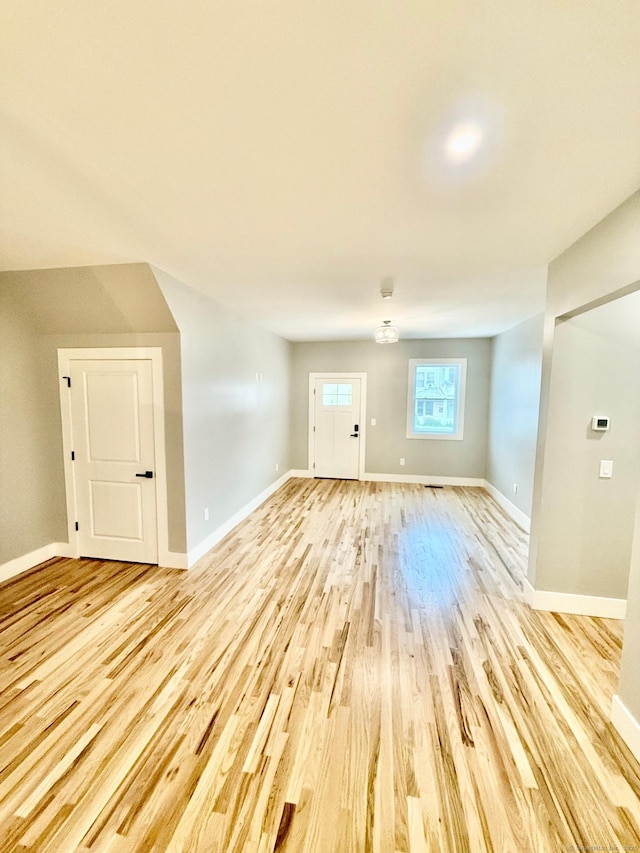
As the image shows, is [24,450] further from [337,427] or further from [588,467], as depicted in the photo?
[588,467]

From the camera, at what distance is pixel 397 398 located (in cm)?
625

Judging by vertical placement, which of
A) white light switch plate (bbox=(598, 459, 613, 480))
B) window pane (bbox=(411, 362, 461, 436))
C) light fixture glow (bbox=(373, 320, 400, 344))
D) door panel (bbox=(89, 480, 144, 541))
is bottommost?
door panel (bbox=(89, 480, 144, 541))

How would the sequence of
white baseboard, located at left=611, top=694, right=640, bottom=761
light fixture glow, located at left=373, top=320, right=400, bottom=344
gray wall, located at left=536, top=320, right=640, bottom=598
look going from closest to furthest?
white baseboard, located at left=611, top=694, right=640, bottom=761
gray wall, located at left=536, top=320, right=640, bottom=598
light fixture glow, located at left=373, top=320, right=400, bottom=344

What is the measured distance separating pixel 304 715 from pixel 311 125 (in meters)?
2.55

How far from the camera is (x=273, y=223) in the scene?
6.24 feet

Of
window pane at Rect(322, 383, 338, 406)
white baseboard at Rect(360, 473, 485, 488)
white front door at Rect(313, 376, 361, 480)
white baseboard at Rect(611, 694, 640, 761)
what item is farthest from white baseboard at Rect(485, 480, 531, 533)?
window pane at Rect(322, 383, 338, 406)

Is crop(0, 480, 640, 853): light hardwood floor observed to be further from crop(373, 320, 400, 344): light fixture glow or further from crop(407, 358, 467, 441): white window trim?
crop(407, 358, 467, 441): white window trim

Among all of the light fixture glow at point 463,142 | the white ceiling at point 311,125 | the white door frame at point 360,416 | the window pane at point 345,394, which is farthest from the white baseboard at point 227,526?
the light fixture glow at point 463,142

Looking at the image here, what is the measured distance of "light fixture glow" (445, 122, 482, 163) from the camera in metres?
1.23

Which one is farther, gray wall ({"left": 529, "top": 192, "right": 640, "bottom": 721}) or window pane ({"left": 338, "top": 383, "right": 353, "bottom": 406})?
window pane ({"left": 338, "top": 383, "right": 353, "bottom": 406})

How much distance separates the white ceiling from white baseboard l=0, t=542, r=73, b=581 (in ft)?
8.52

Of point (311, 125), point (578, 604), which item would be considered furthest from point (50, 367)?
point (578, 604)

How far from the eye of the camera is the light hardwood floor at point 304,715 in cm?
126

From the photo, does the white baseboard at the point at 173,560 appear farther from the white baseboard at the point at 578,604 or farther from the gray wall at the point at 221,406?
the white baseboard at the point at 578,604
